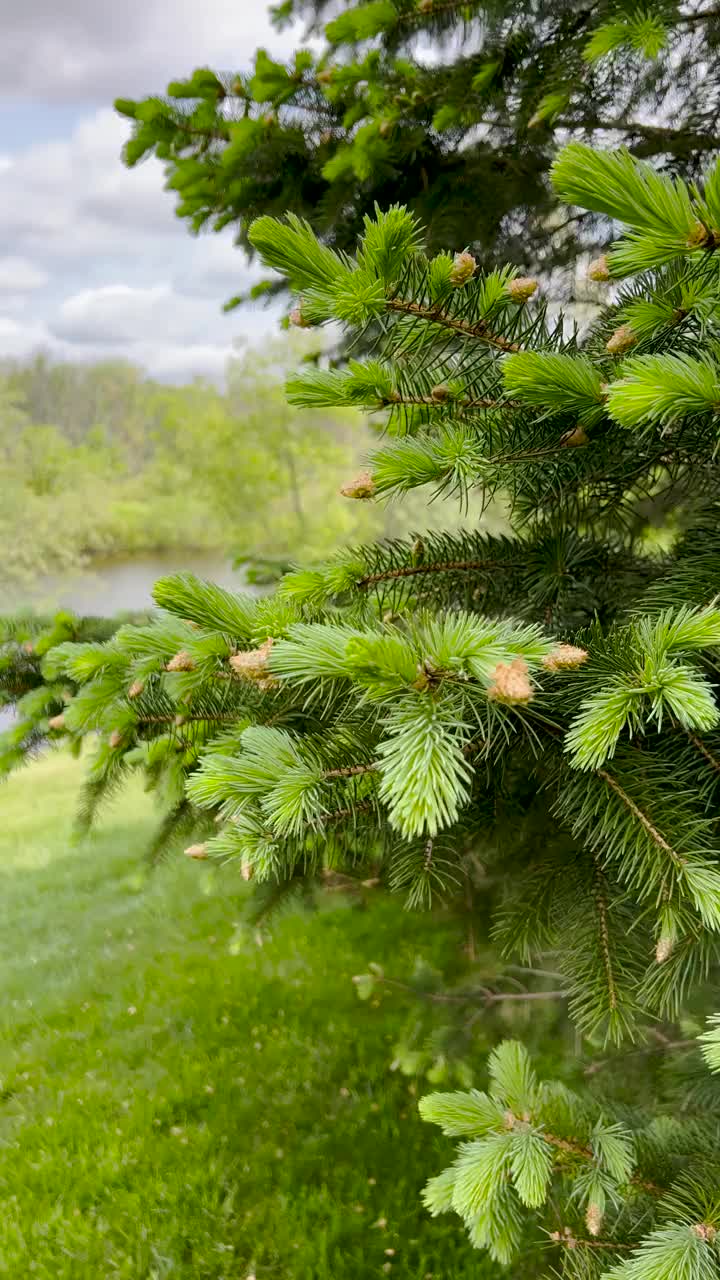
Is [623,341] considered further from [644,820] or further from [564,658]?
[644,820]

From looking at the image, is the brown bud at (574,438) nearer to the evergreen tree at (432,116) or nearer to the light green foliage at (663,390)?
the light green foliage at (663,390)

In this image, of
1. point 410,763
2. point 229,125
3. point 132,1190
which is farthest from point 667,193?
point 132,1190

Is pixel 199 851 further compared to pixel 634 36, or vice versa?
pixel 634 36

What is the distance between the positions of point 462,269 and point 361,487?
0.89 feet

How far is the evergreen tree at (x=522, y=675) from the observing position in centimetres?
71

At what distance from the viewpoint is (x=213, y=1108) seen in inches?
125

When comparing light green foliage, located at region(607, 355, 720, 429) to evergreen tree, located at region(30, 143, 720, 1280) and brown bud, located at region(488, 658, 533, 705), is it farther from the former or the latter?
brown bud, located at region(488, 658, 533, 705)

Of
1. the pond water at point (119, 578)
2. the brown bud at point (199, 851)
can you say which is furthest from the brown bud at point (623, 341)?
the pond water at point (119, 578)

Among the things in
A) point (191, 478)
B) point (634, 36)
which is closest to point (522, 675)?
point (634, 36)

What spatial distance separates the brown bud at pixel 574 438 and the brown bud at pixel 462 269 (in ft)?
0.79

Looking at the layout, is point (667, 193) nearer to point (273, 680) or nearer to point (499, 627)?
point (499, 627)

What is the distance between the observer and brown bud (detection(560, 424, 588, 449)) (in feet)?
3.18

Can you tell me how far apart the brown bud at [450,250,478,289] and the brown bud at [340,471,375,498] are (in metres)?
0.25

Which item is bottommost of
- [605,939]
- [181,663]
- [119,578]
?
[119,578]
